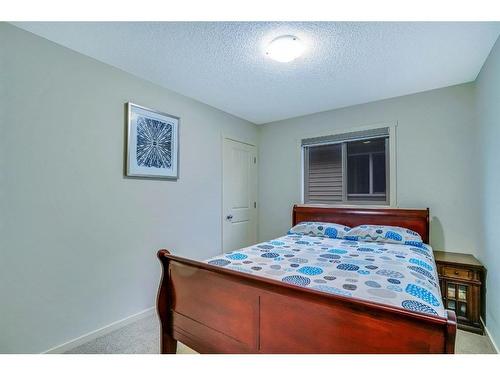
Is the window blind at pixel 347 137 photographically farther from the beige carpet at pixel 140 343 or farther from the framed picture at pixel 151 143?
the beige carpet at pixel 140 343

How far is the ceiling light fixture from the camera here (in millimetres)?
1839

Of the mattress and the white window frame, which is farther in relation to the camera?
the white window frame

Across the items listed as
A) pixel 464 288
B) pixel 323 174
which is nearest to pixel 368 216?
pixel 323 174

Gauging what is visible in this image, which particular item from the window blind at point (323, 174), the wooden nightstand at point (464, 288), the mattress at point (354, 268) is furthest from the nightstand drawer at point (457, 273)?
the window blind at point (323, 174)

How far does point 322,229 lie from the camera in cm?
307

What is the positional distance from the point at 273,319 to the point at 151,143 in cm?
206

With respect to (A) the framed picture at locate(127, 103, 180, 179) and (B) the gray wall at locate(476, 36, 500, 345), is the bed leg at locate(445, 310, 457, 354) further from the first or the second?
(A) the framed picture at locate(127, 103, 180, 179)

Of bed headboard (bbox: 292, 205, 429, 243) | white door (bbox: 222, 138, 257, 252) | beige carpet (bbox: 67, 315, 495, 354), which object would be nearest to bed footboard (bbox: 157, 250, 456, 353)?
beige carpet (bbox: 67, 315, 495, 354)

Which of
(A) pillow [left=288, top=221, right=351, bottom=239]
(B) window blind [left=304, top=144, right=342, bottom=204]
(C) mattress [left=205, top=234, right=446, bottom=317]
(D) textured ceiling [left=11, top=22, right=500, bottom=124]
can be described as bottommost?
(C) mattress [left=205, top=234, right=446, bottom=317]

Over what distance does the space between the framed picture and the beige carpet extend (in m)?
1.43

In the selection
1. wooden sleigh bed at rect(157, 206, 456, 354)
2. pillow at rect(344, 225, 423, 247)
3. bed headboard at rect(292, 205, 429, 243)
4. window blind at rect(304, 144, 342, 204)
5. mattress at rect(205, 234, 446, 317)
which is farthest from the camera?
window blind at rect(304, 144, 342, 204)

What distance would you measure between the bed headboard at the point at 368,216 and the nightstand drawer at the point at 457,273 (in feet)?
1.36

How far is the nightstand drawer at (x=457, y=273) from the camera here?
2299 mm

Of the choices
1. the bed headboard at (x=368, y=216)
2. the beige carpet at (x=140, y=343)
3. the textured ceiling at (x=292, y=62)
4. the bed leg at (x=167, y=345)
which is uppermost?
the textured ceiling at (x=292, y=62)
